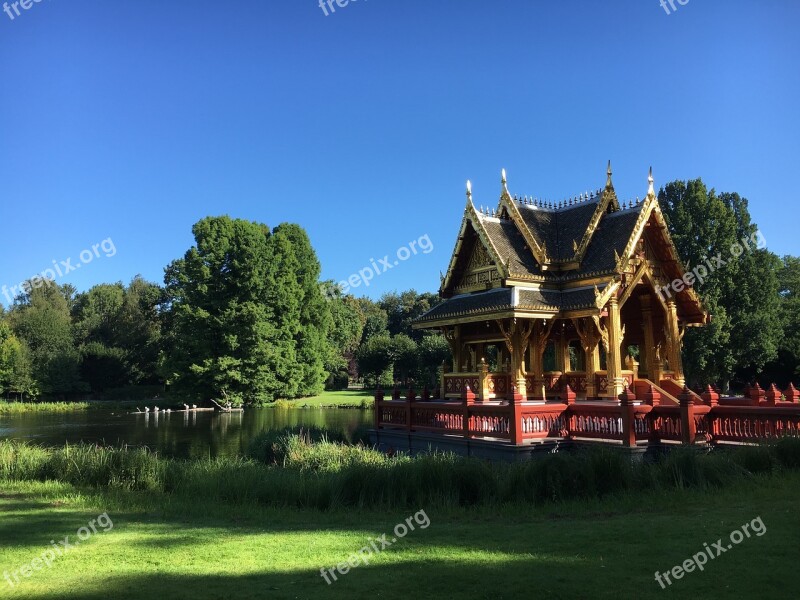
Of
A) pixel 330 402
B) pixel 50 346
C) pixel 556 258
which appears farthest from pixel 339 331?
pixel 556 258

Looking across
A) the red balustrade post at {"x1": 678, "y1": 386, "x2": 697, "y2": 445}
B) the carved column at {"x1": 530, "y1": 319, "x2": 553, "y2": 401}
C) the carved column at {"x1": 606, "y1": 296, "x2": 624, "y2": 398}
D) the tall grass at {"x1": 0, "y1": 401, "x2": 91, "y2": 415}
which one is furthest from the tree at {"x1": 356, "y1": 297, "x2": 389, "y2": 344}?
the red balustrade post at {"x1": 678, "y1": 386, "x2": 697, "y2": 445}

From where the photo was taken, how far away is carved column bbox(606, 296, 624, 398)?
15969 millimetres

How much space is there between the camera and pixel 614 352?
16.1 meters

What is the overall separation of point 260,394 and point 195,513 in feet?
142

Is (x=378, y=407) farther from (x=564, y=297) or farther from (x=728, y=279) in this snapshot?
(x=728, y=279)

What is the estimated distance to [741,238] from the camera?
1410 inches

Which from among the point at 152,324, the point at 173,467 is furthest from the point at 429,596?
the point at 152,324

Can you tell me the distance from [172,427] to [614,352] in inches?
1124

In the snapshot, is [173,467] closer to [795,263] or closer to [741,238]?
[741,238]

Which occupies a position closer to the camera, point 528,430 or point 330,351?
point 528,430

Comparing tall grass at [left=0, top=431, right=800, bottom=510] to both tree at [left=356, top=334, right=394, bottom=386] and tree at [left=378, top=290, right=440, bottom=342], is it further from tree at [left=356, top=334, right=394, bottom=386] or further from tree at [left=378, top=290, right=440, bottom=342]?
tree at [left=378, top=290, right=440, bottom=342]

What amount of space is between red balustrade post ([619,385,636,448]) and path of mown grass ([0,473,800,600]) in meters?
3.10

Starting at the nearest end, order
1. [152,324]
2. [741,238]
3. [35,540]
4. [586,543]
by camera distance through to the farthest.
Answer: [586,543] → [35,540] → [741,238] → [152,324]

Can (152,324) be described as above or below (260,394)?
above
